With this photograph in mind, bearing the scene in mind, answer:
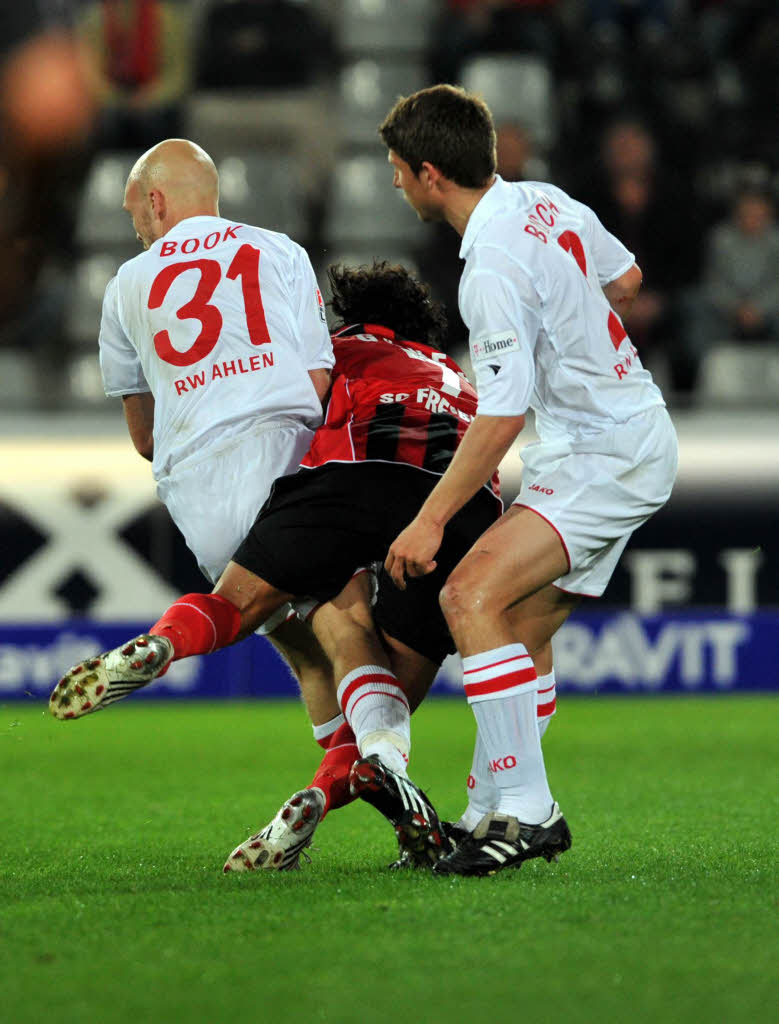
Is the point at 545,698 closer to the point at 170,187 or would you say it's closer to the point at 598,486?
the point at 598,486

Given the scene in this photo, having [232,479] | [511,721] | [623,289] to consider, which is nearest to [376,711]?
[511,721]

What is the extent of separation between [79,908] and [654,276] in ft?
29.0

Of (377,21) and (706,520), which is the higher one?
(377,21)

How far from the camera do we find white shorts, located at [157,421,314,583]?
4.19m

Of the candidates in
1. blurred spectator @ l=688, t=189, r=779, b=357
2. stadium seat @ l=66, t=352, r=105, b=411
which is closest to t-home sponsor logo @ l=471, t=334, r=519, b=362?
stadium seat @ l=66, t=352, r=105, b=411

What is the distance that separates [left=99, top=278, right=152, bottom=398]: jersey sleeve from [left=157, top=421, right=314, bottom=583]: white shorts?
38 cm

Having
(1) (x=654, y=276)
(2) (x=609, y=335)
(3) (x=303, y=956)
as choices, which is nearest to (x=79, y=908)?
(3) (x=303, y=956)

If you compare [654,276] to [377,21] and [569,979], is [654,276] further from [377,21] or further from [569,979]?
[569,979]

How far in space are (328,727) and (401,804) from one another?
2.72ft

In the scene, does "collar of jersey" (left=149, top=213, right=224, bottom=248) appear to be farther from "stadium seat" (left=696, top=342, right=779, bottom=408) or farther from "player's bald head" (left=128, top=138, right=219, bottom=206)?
"stadium seat" (left=696, top=342, right=779, bottom=408)

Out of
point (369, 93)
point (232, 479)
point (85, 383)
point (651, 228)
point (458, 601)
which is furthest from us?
point (369, 93)

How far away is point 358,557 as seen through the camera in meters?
4.13

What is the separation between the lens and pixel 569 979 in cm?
260

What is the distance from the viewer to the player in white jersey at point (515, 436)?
143 inches
